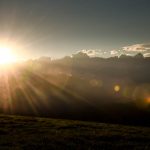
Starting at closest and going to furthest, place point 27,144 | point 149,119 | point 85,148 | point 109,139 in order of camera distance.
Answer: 1. point 85,148
2. point 27,144
3. point 109,139
4. point 149,119

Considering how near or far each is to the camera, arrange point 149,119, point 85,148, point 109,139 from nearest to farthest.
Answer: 1. point 85,148
2. point 109,139
3. point 149,119

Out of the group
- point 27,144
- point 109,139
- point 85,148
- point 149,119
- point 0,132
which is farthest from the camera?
point 149,119

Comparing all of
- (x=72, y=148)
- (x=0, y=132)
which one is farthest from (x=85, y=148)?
(x=0, y=132)

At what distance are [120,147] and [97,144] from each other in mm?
2402

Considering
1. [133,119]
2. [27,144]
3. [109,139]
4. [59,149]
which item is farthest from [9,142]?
[133,119]

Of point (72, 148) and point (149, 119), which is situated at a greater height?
point (72, 148)

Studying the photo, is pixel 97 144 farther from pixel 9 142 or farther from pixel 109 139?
pixel 9 142

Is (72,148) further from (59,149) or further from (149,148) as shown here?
(149,148)

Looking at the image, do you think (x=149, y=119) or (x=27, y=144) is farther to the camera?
(x=149, y=119)

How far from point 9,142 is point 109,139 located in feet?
37.8

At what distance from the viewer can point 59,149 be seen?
25375 millimetres

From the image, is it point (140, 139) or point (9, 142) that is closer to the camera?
point (9, 142)

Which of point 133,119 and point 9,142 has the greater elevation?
point 9,142

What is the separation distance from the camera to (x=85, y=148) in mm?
25312
